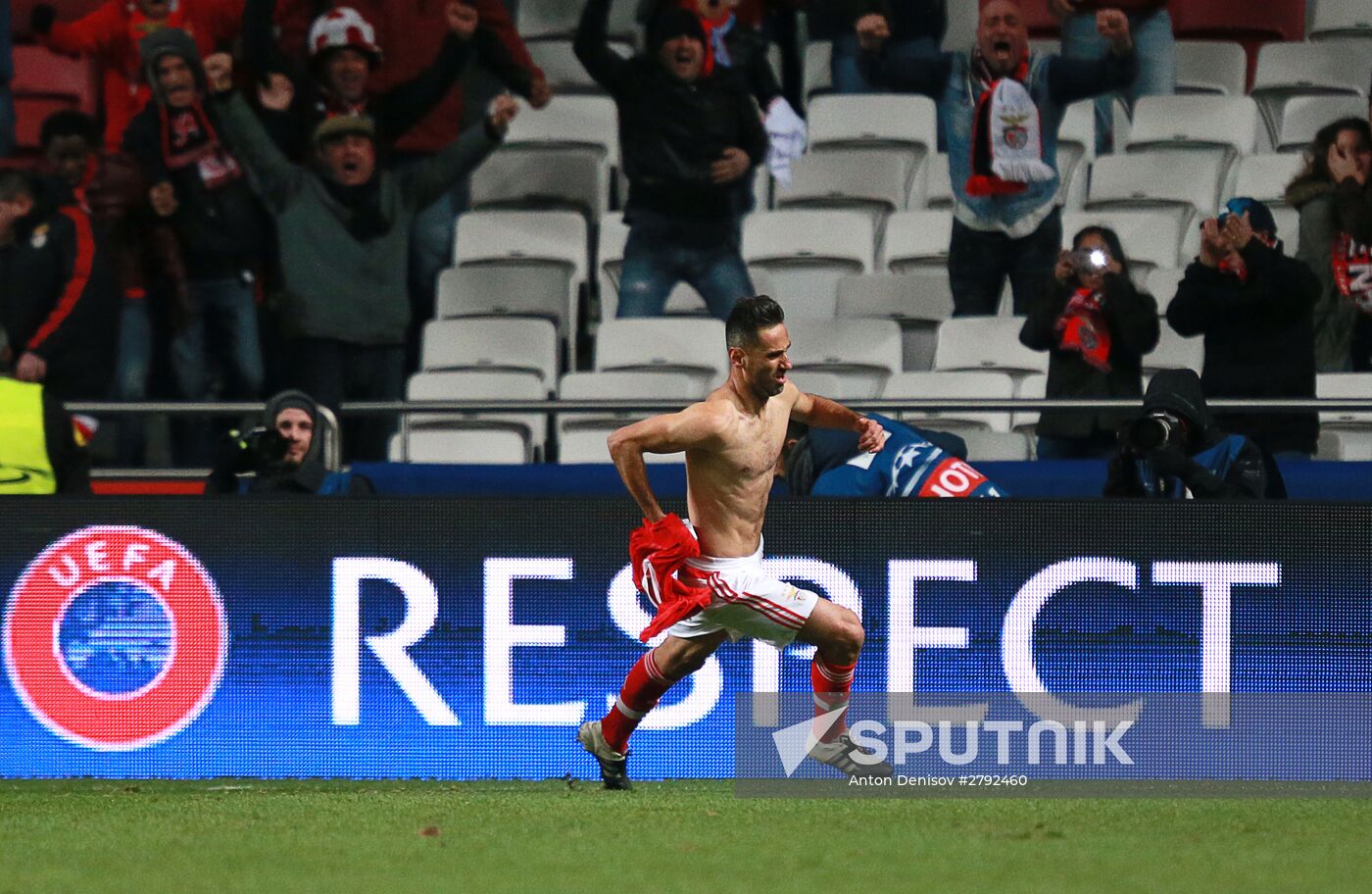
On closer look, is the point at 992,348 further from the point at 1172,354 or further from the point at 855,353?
the point at 1172,354

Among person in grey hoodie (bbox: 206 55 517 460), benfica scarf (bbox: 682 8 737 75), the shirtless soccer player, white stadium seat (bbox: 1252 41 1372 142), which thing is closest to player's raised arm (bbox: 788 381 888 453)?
the shirtless soccer player

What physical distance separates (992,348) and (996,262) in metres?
0.48

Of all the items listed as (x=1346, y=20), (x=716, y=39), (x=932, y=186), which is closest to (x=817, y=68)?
(x=932, y=186)

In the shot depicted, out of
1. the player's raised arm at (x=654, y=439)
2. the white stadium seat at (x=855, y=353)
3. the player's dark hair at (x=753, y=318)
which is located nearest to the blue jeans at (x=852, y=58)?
the white stadium seat at (x=855, y=353)

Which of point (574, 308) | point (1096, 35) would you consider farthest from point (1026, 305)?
point (574, 308)

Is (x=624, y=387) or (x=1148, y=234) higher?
(x=1148, y=234)

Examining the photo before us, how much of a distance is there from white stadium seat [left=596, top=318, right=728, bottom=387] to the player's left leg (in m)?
4.13

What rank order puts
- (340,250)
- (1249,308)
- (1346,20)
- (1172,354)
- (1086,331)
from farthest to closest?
(1346,20)
(1172,354)
(340,250)
(1086,331)
(1249,308)

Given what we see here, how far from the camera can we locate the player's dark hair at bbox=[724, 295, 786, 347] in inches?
274

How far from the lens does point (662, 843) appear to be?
605 cm

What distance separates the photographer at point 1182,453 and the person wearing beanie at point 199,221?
5.02 m

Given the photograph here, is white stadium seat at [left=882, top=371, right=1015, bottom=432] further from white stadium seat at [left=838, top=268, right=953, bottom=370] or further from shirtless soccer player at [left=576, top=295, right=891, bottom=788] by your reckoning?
shirtless soccer player at [left=576, top=295, right=891, bottom=788]

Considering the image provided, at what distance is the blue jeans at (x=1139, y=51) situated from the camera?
1184 centimetres
